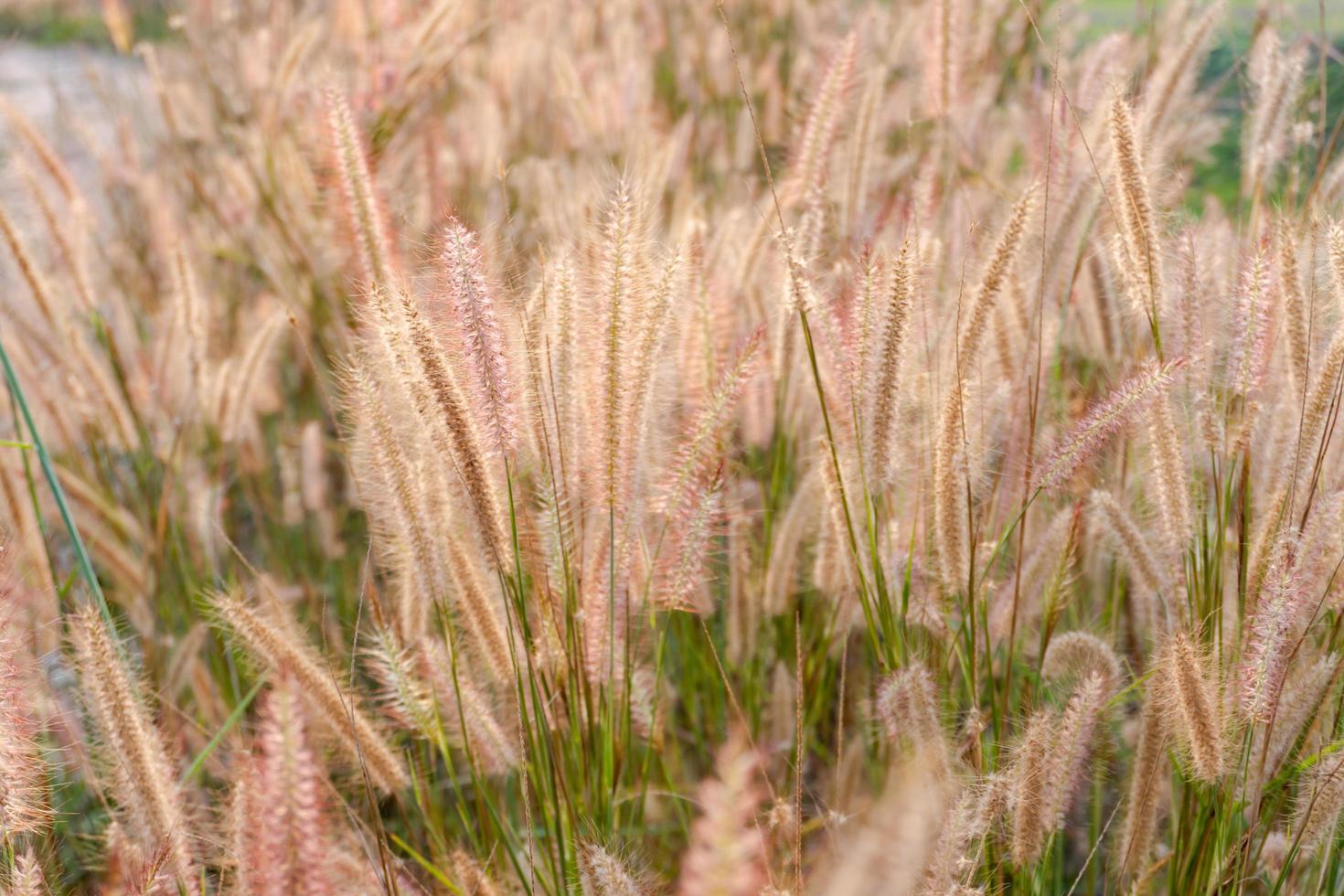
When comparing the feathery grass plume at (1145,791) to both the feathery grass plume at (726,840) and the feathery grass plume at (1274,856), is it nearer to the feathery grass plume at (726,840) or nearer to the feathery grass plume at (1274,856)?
the feathery grass plume at (1274,856)

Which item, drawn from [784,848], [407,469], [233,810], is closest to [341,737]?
[233,810]

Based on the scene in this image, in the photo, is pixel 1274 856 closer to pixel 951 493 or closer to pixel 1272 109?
pixel 951 493

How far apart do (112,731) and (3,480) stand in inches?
30.1

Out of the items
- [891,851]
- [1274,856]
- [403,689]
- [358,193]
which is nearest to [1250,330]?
[1274,856]

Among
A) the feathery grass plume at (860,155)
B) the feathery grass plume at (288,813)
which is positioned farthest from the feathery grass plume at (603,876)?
the feathery grass plume at (860,155)

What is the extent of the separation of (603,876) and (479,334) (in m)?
0.54

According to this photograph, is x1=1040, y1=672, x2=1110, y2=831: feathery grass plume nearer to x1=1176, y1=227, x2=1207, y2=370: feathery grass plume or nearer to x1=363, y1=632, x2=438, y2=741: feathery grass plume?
x1=1176, y1=227, x2=1207, y2=370: feathery grass plume

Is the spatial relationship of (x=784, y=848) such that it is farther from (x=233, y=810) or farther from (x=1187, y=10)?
(x=1187, y=10)

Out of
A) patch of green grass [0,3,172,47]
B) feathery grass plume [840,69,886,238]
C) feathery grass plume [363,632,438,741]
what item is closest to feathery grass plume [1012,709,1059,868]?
feathery grass plume [363,632,438,741]

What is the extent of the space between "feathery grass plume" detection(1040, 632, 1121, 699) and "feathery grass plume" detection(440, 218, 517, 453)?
72 centimetres

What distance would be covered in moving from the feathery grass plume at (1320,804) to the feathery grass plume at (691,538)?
674 millimetres

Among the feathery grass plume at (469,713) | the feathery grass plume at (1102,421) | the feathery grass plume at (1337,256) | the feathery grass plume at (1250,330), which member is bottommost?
the feathery grass plume at (469,713)

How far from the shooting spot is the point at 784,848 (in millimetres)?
1350

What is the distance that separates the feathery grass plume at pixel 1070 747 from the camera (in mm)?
1139
